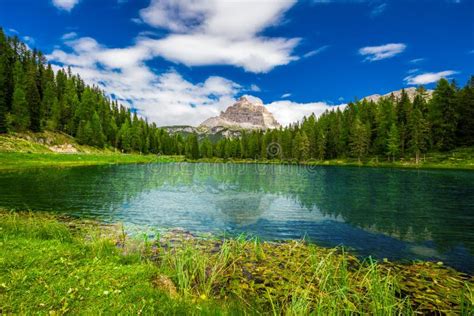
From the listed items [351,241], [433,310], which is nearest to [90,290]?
[433,310]

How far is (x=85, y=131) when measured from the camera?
384ft

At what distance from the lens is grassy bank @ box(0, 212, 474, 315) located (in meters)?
6.89

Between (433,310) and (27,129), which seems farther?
(27,129)

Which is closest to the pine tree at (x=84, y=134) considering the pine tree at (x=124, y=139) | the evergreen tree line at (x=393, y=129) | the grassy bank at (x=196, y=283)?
the pine tree at (x=124, y=139)

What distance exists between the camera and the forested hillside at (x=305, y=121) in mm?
92062

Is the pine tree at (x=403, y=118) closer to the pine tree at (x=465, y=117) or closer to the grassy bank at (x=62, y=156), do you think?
the grassy bank at (x=62, y=156)

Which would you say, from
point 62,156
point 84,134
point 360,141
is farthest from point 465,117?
point 84,134

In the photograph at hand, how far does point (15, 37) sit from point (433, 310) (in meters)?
184

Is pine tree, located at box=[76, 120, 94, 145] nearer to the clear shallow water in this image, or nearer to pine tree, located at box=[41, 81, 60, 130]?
pine tree, located at box=[41, 81, 60, 130]

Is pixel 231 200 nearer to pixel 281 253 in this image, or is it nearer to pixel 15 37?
pixel 281 253

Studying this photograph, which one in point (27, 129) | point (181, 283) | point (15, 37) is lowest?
point (181, 283)

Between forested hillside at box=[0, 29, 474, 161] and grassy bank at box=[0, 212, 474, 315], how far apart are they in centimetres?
9423

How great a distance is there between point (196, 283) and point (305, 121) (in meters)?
163

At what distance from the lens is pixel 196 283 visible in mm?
9758
